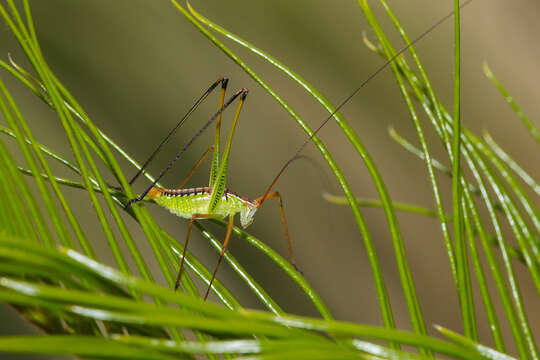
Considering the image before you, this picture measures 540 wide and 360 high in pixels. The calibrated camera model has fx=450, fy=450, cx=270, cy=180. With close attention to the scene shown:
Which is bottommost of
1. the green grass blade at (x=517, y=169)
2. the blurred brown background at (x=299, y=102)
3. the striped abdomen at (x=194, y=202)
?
the green grass blade at (x=517, y=169)

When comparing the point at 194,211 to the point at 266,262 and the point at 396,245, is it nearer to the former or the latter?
the point at 396,245

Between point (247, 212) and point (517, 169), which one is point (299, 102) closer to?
point (247, 212)

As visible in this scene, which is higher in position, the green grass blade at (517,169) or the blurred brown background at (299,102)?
the blurred brown background at (299,102)

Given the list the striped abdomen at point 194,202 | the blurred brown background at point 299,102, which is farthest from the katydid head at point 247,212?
the blurred brown background at point 299,102

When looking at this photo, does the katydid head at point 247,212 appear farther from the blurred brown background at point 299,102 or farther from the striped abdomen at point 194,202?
the blurred brown background at point 299,102

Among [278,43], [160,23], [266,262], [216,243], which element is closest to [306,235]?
[266,262]

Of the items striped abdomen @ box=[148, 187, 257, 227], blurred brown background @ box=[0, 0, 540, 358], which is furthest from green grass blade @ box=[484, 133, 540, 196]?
blurred brown background @ box=[0, 0, 540, 358]
